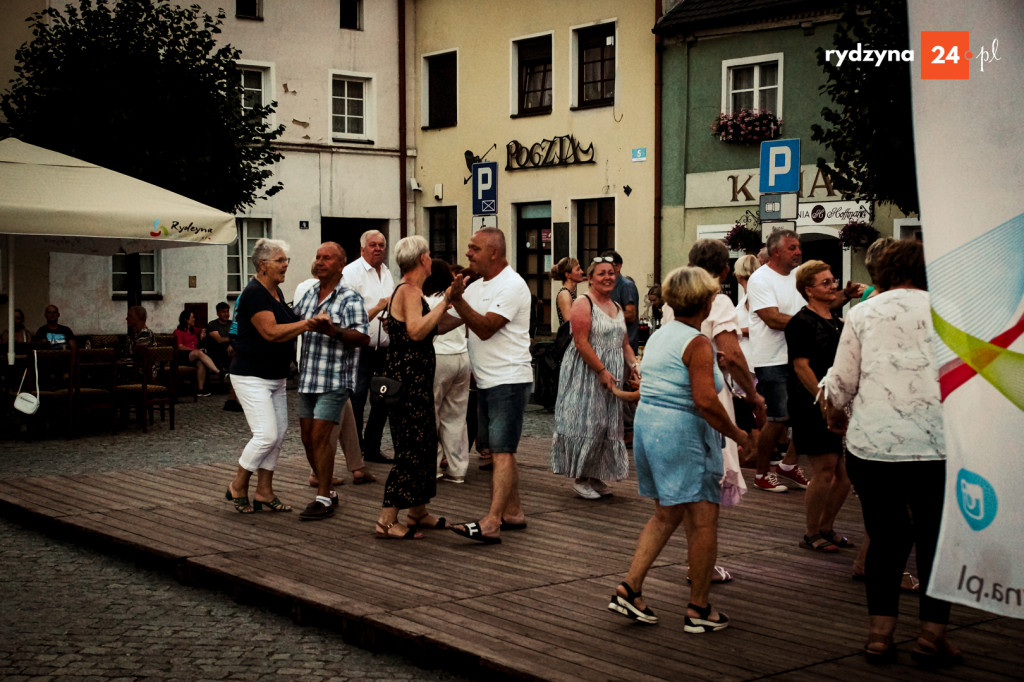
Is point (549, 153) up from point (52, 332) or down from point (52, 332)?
up

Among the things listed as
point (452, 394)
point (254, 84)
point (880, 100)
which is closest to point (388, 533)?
point (452, 394)

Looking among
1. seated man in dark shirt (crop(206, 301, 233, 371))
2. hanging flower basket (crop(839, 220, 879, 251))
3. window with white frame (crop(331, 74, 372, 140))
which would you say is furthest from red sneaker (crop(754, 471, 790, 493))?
window with white frame (crop(331, 74, 372, 140))

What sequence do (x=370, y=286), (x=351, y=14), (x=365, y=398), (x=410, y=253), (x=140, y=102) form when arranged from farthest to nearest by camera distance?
(x=351, y=14) < (x=140, y=102) < (x=365, y=398) < (x=370, y=286) < (x=410, y=253)

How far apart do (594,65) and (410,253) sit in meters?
19.9

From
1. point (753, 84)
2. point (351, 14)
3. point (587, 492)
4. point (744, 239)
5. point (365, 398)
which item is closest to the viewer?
point (587, 492)

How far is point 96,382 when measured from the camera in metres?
14.7

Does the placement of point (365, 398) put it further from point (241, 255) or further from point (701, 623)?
point (241, 255)

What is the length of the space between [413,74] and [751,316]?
71.4 feet

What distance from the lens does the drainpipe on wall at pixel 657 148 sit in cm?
2525

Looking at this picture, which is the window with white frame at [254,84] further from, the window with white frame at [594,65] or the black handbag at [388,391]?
the black handbag at [388,391]

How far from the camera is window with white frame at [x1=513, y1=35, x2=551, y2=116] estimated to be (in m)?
27.8

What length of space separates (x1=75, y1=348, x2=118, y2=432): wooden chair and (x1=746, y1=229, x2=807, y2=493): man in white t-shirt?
7.90 metres

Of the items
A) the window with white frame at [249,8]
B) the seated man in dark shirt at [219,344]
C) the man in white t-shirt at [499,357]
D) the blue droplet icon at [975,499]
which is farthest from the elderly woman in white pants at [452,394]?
the window with white frame at [249,8]

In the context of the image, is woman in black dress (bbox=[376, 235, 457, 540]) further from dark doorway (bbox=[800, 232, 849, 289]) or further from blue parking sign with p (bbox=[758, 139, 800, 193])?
dark doorway (bbox=[800, 232, 849, 289])
